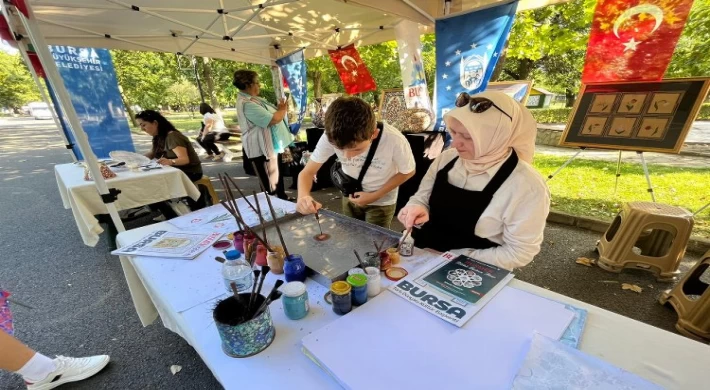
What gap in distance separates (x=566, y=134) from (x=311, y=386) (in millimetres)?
3689

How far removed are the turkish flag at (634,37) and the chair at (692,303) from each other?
1622 millimetres

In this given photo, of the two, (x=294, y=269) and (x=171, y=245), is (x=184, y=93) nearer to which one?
(x=171, y=245)

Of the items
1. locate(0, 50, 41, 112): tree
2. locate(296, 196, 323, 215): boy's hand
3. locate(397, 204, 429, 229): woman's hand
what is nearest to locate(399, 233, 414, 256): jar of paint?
locate(397, 204, 429, 229): woman's hand

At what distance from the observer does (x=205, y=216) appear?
6.27ft

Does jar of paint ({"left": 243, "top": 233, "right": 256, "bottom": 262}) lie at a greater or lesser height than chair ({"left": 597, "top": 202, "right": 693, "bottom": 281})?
greater

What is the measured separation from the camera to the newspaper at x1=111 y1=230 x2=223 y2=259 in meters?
1.42

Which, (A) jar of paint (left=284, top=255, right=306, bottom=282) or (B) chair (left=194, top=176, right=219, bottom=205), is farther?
(B) chair (left=194, top=176, right=219, bottom=205)

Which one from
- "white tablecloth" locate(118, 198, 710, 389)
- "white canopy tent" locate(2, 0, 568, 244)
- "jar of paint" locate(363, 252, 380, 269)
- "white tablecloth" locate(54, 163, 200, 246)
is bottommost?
"white tablecloth" locate(54, 163, 200, 246)

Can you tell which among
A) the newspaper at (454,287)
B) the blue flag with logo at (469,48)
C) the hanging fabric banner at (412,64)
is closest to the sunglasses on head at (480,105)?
the newspaper at (454,287)

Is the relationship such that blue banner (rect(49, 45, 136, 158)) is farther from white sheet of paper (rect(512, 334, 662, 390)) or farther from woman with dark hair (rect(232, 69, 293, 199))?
white sheet of paper (rect(512, 334, 662, 390))

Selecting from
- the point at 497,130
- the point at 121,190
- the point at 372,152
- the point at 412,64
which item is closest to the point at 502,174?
the point at 497,130

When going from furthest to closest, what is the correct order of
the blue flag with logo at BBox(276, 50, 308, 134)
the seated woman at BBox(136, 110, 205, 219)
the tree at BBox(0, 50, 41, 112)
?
the tree at BBox(0, 50, 41, 112), the blue flag with logo at BBox(276, 50, 308, 134), the seated woman at BBox(136, 110, 205, 219)

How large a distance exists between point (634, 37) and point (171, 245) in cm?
381

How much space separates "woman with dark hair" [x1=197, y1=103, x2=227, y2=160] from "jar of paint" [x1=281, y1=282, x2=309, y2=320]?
817cm
